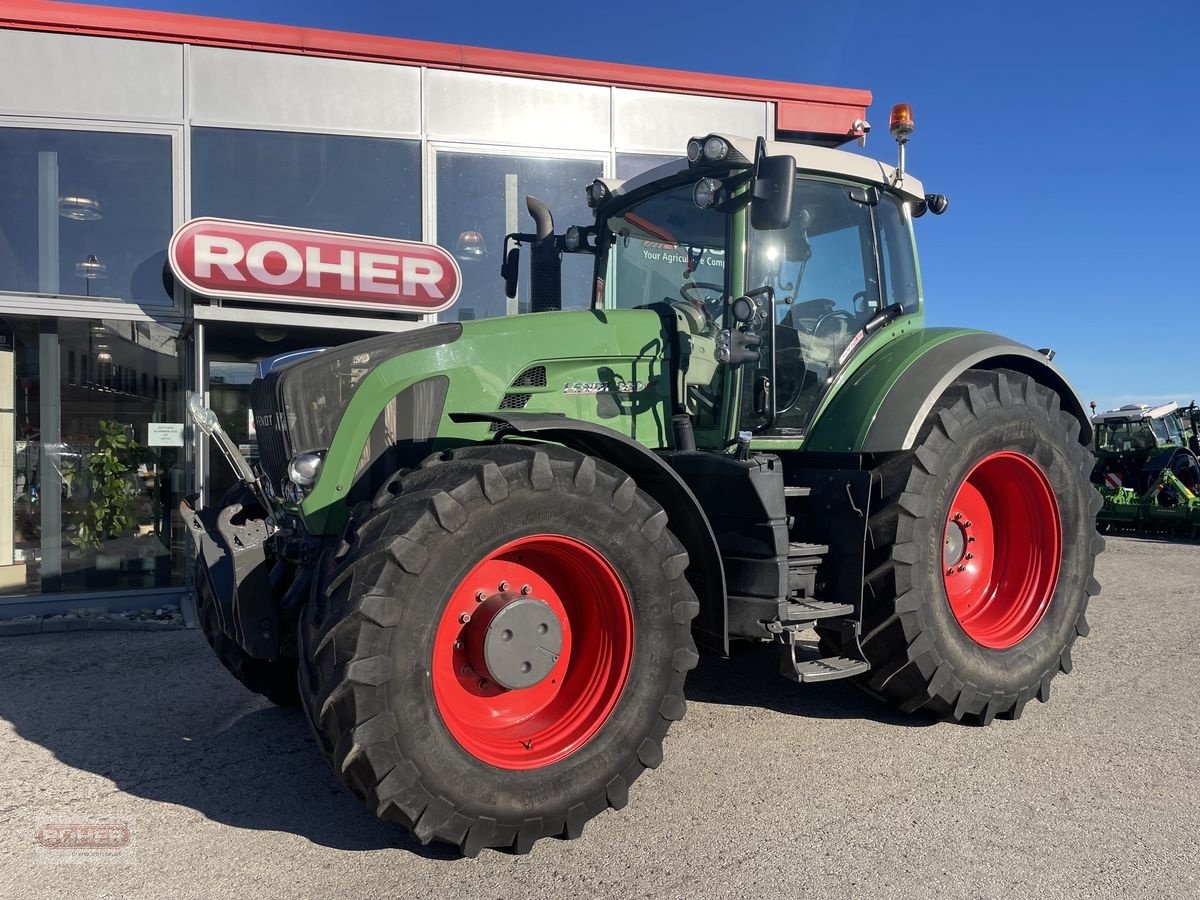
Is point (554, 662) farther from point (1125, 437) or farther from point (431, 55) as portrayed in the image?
point (1125, 437)

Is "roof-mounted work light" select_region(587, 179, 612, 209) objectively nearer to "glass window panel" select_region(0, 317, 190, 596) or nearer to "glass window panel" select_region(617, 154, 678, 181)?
"glass window panel" select_region(617, 154, 678, 181)

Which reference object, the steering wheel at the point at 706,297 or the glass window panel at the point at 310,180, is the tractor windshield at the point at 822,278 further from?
the glass window panel at the point at 310,180

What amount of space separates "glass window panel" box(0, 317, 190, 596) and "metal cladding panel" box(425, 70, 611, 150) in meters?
3.30

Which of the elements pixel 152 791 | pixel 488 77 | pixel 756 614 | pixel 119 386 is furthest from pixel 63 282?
pixel 756 614

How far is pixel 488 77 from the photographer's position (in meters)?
8.70

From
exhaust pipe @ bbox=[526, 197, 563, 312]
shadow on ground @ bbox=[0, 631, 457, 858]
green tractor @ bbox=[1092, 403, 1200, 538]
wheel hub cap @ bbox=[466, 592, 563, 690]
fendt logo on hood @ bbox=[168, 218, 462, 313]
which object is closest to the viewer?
wheel hub cap @ bbox=[466, 592, 563, 690]

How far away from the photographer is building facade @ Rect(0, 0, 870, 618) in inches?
299

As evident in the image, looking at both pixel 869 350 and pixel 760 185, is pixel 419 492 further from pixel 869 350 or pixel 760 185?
pixel 869 350

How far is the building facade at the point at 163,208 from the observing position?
761 centimetres

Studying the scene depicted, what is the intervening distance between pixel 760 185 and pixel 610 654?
2.01 m

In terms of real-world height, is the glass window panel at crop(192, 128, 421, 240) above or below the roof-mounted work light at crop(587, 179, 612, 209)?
above

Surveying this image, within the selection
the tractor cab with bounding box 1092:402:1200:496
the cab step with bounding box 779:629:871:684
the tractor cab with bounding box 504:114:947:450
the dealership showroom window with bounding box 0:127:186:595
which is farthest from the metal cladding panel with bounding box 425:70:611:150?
the tractor cab with bounding box 1092:402:1200:496

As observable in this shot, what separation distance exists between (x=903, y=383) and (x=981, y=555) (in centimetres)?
118

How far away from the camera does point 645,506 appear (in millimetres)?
3180
